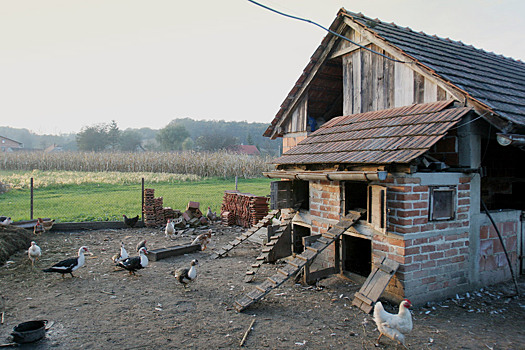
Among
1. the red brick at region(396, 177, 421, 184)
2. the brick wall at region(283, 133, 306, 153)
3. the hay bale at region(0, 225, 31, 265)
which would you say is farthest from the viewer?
the brick wall at region(283, 133, 306, 153)

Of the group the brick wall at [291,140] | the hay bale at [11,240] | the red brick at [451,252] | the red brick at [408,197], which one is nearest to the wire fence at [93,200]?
the hay bale at [11,240]

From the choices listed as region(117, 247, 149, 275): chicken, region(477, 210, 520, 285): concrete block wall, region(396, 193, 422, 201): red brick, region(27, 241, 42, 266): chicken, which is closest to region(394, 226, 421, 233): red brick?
region(396, 193, 422, 201): red brick

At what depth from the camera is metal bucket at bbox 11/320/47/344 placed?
492 cm

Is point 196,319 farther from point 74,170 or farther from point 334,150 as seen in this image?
point 74,170

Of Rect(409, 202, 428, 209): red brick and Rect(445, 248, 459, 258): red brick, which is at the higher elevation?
Rect(409, 202, 428, 209): red brick

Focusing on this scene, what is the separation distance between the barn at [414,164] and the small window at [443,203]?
19 millimetres

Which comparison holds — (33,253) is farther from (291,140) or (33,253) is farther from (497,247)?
(497,247)

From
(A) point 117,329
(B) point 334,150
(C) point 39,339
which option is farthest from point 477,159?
(C) point 39,339

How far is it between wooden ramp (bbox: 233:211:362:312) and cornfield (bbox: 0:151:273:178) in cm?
2465

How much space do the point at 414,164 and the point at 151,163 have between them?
104 feet

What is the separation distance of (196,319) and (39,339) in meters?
2.26

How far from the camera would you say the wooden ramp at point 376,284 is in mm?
5832

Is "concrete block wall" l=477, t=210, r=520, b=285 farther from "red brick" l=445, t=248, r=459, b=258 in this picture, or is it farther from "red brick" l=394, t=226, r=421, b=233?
"red brick" l=394, t=226, r=421, b=233

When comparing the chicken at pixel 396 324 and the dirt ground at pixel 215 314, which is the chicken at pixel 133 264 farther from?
the chicken at pixel 396 324
